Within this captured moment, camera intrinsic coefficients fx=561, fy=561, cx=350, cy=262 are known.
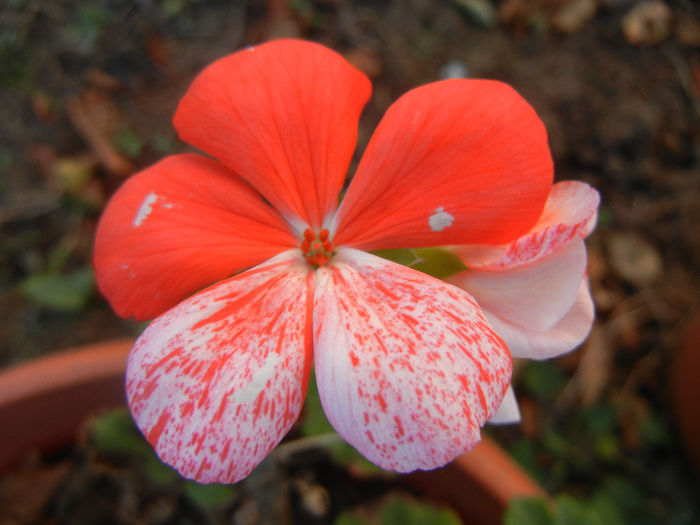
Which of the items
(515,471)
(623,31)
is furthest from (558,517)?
(623,31)

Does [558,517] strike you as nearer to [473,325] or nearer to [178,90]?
[473,325]

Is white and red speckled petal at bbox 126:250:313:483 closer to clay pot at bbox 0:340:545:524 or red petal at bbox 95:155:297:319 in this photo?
red petal at bbox 95:155:297:319

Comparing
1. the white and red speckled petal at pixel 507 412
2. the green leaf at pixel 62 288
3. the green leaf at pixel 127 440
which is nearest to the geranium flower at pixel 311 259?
the white and red speckled petal at pixel 507 412

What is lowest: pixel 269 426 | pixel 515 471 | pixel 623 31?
pixel 515 471

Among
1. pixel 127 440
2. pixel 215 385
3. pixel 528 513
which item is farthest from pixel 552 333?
pixel 127 440

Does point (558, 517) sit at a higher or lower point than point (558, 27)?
lower

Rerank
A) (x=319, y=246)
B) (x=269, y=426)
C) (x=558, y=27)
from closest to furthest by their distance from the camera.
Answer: (x=269, y=426)
(x=319, y=246)
(x=558, y=27)

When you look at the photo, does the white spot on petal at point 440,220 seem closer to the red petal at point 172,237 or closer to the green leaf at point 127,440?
the red petal at point 172,237

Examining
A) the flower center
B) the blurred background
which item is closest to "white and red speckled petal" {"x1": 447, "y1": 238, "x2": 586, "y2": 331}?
the flower center
